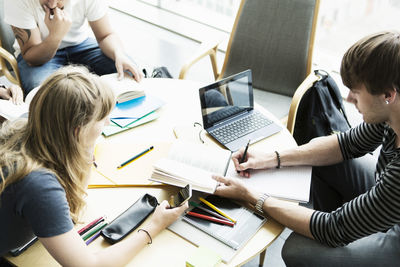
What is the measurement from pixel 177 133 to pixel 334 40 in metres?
2.20

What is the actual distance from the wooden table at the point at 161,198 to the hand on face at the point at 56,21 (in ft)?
2.31

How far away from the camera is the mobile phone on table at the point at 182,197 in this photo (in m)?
1.20

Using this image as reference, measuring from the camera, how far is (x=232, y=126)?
162cm

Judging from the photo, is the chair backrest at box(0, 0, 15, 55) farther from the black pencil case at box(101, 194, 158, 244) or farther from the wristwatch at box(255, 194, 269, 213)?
the wristwatch at box(255, 194, 269, 213)

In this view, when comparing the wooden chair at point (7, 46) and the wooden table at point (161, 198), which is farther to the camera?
the wooden chair at point (7, 46)

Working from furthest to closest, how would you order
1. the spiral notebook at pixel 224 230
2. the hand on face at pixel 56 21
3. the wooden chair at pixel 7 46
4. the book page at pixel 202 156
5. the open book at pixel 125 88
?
the wooden chair at pixel 7 46, the hand on face at pixel 56 21, the open book at pixel 125 88, the book page at pixel 202 156, the spiral notebook at pixel 224 230

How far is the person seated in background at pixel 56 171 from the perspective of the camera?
1.02 meters

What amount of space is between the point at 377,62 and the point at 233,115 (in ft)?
2.16

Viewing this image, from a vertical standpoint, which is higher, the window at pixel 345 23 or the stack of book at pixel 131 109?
the window at pixel 345 23

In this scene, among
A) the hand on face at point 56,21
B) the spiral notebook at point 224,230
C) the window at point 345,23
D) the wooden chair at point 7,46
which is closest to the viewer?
the spiral notebook at point 224,230

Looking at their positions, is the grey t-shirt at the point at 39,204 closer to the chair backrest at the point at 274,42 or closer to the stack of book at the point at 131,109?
the stack of book at the point at 131,109

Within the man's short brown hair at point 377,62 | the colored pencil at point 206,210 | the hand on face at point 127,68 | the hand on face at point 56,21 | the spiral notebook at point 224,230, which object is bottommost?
the spiral notebook at point 224,230

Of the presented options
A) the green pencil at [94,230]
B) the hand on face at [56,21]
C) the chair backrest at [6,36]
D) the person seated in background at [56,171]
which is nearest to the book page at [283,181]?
the person seated in background at [56,171]

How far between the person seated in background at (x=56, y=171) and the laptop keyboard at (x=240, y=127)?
1.67 feet
